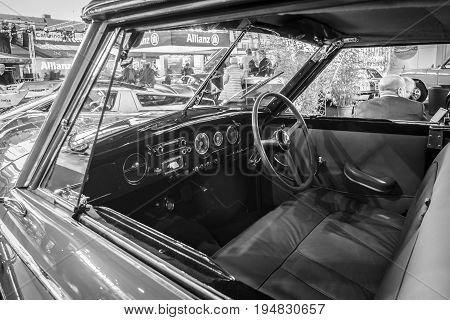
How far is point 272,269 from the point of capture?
5.23 ft

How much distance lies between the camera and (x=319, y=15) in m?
1.81

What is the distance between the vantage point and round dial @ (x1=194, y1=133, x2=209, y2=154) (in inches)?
86.4

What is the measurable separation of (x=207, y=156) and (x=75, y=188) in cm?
114

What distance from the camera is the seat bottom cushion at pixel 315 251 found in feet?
4.86

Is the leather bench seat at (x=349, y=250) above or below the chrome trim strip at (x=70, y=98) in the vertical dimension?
below

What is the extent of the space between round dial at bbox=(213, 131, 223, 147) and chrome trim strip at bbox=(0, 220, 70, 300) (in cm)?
132

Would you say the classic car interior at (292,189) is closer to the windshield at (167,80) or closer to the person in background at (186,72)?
the windshield at (167,80)

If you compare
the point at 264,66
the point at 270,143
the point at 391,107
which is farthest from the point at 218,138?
the point at 391,107

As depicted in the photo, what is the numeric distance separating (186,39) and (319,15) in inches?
28.5

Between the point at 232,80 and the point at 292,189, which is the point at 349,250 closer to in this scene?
the point at 292,189

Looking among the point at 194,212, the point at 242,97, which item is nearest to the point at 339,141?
the point at 242,97

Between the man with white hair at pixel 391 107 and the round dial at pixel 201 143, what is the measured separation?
1.52 m

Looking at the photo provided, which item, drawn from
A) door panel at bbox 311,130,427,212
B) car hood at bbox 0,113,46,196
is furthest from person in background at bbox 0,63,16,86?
door panel at bbox 311,130,427,212

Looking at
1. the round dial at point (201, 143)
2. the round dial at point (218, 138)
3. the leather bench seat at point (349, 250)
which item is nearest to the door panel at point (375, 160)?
the leather bench seat at point (349, 250)
